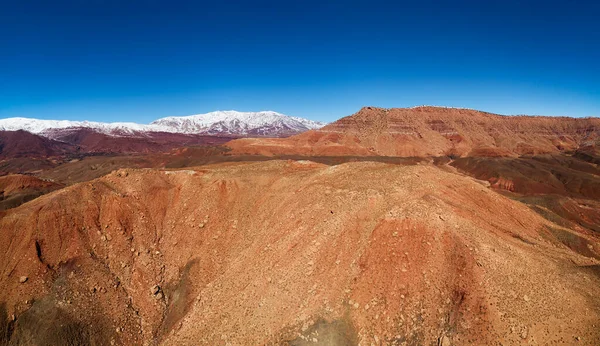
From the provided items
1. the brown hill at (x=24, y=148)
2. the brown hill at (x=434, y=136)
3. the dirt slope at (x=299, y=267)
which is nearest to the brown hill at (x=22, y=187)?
the dirt slope at (x=299, y=267)

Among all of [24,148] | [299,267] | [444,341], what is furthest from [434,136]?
[24,148]

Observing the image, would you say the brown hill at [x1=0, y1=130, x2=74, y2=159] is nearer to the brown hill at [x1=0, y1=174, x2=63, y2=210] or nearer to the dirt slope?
the brown hill at [x1=0, y1=174, x2=63, y2=210]

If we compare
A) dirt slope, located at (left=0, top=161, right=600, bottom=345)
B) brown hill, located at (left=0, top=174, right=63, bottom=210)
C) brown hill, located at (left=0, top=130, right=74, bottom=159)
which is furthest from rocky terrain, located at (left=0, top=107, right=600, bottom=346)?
brown hill, located at (left=0, top=130, right=74, bottom=159)

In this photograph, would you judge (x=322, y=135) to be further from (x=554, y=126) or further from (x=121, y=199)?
(x=554, y=126)

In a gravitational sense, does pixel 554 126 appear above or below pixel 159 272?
above

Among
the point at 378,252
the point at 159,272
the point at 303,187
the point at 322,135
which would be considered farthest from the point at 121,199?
the point at 322,135

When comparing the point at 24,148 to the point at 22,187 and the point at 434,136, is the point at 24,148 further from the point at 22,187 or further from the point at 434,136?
the point at 434,136
